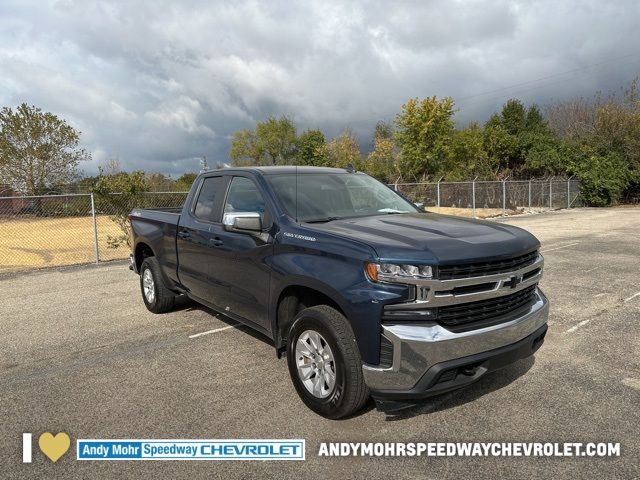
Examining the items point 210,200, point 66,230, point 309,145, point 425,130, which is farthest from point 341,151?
point 210,200

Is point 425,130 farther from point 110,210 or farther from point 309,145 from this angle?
point 309,145

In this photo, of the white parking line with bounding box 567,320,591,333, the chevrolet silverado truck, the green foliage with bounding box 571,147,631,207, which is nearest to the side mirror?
the chevrolet silverado truck

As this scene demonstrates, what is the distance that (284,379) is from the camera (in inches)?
157

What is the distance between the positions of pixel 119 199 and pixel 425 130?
81.0 ft

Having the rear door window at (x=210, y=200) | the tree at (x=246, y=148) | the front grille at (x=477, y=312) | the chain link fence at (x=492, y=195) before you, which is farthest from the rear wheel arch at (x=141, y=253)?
the tree at (x=246, y=148)

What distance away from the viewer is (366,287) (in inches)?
114

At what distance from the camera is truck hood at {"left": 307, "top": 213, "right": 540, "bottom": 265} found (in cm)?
290

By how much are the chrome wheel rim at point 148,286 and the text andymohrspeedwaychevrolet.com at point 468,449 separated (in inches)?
152

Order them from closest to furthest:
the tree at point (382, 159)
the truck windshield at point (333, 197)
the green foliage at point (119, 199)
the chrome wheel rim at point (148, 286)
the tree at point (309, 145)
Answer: the truck windshield at point (333, 197) < the chrome wheel rim at point (148, 286) < the green foliage at point (119, 199) < the tree at point (382, 159) < the tree at point (309, 145)

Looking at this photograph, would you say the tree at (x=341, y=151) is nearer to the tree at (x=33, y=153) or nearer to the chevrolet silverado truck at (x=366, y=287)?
the tree at (x=33, y=153)

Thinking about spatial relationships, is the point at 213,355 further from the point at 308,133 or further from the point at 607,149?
the point at 308,133

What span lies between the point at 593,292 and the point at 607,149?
106 ft

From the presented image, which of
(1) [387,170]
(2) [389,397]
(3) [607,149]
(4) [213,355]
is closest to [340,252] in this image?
(2) [389,397]

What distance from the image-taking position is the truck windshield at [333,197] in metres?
3.95
